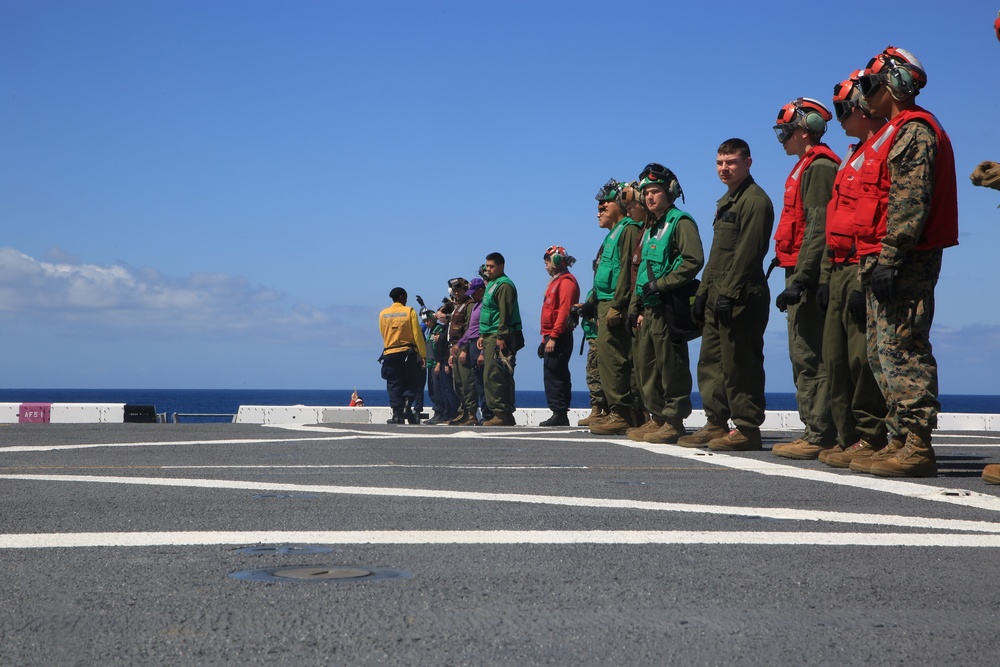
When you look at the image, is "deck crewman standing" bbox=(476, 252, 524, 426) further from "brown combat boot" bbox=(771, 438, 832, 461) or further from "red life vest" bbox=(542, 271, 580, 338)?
"brown combat boot" bbox=(771, 438, 832, 461)

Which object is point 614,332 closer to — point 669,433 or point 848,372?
point 669,433

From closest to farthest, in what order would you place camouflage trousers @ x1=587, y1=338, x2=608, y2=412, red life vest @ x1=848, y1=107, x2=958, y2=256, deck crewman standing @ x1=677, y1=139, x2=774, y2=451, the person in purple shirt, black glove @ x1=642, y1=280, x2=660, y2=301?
red life vest @ x1=848, y1=107, x2=958, y2=256 → deck crewman standing @ x1=677, y1=139, x2=774, y2=451 → black glove @ x1=642, y1=280, x2=660, y2=301 → camouflage trousers @ x1=587, y1=338, x2=608, y2=412 → the person in purple shirt

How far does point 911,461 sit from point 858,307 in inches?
39.2

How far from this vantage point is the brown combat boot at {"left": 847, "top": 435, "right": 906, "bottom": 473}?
263 inches

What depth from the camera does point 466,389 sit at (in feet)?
56.8

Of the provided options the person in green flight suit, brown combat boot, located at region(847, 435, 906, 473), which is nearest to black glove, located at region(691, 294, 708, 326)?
the person in green flight suit

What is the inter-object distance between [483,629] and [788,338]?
6.21 meters

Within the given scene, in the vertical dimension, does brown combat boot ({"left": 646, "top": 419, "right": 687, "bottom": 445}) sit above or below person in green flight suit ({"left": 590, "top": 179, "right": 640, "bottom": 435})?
below

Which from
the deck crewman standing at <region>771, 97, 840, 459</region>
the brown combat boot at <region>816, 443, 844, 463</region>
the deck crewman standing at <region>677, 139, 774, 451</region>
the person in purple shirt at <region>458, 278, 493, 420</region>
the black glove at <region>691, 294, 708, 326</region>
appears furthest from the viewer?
the person in purple shirt at <region>458, 278, 493, 420</region>

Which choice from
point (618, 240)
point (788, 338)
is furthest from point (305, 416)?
point (788, 338)

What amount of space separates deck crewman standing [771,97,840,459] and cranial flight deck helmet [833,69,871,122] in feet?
2.58

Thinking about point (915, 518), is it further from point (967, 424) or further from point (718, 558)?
point (967, 424)

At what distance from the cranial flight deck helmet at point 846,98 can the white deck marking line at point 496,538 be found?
143 inches

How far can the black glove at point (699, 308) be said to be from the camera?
912cm
